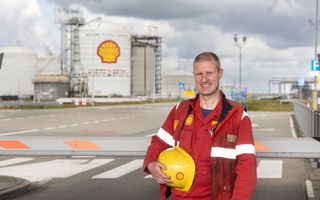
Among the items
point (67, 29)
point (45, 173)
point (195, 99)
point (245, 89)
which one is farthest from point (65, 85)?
point (195, 99)

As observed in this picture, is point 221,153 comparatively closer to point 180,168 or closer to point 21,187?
point 180,168

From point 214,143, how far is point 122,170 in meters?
8.89

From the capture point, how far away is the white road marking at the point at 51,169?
36.8 ft

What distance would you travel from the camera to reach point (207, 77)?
3.75 m

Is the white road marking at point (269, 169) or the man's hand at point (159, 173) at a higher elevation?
the man's hand at point (159, 173)

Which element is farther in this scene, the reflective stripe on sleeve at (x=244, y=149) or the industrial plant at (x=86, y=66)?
the industrial plant at (x=86, y=66)

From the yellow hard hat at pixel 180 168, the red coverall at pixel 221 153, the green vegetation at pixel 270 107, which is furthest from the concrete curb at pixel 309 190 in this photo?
the green vegetation at pixel 270 107

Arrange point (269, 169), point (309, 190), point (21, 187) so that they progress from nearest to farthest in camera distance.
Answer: point (21, 187) < point (309, 190) < point (269, 169)

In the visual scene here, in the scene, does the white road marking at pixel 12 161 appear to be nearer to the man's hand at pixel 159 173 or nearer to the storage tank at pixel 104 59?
the man's hand at pixel 159 173

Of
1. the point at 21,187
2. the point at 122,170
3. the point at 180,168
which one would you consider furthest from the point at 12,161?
the point at 180,168

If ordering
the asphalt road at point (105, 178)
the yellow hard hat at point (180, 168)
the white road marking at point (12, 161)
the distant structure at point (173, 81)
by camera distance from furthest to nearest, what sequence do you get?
the distant structure at point (173, 81), the white road marking at point (12, 161), the asphalt road at point (105, 178), the yellow hard hat at point (180, 168)

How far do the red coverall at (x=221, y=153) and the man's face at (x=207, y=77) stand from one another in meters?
0.15

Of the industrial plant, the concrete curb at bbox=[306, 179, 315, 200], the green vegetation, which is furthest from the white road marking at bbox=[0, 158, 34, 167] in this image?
the industrial plant

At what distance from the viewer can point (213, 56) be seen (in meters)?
3.77
